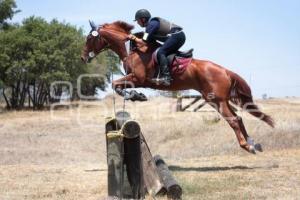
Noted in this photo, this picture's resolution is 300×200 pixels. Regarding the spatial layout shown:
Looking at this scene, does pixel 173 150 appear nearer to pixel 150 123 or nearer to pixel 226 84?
pixel 150 123

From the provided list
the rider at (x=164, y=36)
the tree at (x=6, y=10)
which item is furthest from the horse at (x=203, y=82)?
the tree at (x=6, y=10)

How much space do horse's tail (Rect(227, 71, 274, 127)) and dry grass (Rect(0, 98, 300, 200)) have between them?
103 centimetres

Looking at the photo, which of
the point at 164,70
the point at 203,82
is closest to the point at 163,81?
the point at 164,70

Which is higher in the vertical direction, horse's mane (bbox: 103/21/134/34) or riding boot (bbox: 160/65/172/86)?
horse's mane (bbox: 103/21/134/34)

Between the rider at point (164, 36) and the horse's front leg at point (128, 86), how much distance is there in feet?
1.99

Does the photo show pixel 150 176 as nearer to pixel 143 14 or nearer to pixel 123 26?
pixel 143 14

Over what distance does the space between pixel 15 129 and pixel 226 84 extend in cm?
1501

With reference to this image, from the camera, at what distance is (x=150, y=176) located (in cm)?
748

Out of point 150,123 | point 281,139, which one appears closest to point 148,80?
point 281,139

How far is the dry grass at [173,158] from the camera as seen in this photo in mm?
7992

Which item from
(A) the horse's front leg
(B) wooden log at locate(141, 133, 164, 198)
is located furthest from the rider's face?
(B) wooden log at locate(141, 133, 164, 198)

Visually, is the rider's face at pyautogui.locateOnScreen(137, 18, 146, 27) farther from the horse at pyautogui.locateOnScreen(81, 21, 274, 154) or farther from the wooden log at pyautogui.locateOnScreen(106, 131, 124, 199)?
the wooden log at pyautogui.locateOnScreen(106, 131, 124, 199)

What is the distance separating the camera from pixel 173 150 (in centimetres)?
1625

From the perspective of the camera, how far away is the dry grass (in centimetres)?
799
